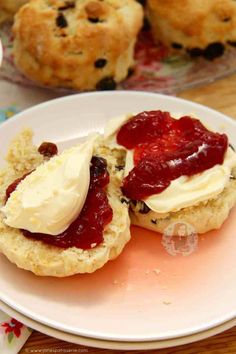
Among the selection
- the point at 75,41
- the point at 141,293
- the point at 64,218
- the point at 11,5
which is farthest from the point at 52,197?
the point at 11,5

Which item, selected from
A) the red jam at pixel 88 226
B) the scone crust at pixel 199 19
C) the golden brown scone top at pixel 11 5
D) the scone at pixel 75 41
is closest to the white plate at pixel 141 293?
the red jam at pixel 88 226

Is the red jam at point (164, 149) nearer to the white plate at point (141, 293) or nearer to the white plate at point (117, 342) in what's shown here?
the white plate at point (141, 293)

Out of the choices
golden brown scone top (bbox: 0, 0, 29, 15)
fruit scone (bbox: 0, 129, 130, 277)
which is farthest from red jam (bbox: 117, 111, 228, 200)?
golden brown scone top (bbox: 0, 0, 29, 15)

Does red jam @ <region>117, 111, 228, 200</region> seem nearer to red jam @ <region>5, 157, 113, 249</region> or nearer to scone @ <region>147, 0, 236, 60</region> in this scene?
red jam @ <region>5, 157, 113, 249</region>

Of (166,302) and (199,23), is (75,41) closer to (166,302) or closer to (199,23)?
(199,23)

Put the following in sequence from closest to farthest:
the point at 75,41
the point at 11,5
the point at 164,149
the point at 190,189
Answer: the point at 190,189 → the point at 164,149 → the point at 75,41 → the point at 11,5
